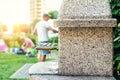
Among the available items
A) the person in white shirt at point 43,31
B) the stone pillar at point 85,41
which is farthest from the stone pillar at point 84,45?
the person in white shirt at point 43,31

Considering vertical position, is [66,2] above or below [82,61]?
above

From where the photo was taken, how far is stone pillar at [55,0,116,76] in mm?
3992

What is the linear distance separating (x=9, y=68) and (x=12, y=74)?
1.50 m

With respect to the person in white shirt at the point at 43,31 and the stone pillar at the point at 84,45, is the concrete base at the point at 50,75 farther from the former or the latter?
the person in white shirt at the point at 43,31

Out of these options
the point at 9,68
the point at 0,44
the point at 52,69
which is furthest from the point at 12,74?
the point at 0,44

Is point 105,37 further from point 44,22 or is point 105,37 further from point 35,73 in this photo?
point 44,22

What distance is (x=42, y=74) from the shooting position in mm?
4055

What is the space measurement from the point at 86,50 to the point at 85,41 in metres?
0.09

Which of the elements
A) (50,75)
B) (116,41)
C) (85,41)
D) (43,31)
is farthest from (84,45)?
(43,31)

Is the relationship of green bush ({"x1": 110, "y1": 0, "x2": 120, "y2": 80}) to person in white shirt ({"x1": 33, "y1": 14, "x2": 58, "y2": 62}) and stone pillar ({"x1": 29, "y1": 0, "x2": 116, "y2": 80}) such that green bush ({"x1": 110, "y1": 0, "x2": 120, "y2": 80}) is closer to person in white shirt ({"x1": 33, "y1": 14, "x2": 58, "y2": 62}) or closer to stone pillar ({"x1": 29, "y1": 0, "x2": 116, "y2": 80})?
stone pillar ({"x1": 29, "y1": 0, "x2": 116, "y2": 80})

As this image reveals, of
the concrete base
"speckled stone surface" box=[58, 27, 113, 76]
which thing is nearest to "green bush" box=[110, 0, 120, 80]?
"speckled stone surface" box=[58, 27, 113, 76]

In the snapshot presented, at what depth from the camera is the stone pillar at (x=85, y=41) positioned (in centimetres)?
399

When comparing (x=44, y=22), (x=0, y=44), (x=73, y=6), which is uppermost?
(x=73, y=6)

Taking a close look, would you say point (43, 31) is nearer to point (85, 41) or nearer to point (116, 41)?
point (116, 41)
